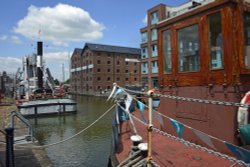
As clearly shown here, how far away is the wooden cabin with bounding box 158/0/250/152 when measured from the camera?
173 inches

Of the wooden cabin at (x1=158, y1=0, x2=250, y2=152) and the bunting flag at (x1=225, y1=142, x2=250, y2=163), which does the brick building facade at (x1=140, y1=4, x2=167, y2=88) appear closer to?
the wooden cabin at (x1=158, y1=0, x2=250, y2=152)

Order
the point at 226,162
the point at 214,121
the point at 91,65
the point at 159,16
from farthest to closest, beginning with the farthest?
the point at 91,65
the point at 159,16
the point at 214,121
the point at 226,162

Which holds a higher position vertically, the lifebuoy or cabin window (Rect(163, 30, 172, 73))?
cabin window (Rect(163, 30, 172, 73))

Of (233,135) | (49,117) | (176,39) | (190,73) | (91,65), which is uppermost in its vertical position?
(91,65)

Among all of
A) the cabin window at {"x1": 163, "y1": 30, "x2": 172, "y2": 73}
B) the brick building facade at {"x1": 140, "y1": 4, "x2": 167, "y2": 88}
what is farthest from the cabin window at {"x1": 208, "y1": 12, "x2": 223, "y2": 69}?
the brick building facade at {"x1": 140, "y1": 4, "x2": 167, "y2": 88}

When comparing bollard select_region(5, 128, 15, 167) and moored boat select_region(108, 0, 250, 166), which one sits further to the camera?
bollard select_region(5, 128, 15, 167)

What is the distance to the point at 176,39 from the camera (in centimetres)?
554

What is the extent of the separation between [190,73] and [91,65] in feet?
201

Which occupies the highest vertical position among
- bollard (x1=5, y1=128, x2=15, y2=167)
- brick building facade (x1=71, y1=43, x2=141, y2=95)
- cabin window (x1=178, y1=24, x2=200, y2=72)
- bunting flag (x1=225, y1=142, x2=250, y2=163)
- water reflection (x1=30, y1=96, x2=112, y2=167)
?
brick building facade (x1=71, y1=43, x2=141, y2=95)

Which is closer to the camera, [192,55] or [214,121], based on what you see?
[214,121]

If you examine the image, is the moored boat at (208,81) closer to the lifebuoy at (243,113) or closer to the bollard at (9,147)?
the lifebuoy at (243,113)

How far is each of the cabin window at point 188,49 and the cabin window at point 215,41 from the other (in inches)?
13.1

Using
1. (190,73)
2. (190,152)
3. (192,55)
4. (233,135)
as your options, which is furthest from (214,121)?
(192,55)

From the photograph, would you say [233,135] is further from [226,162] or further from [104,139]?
[104,139]
